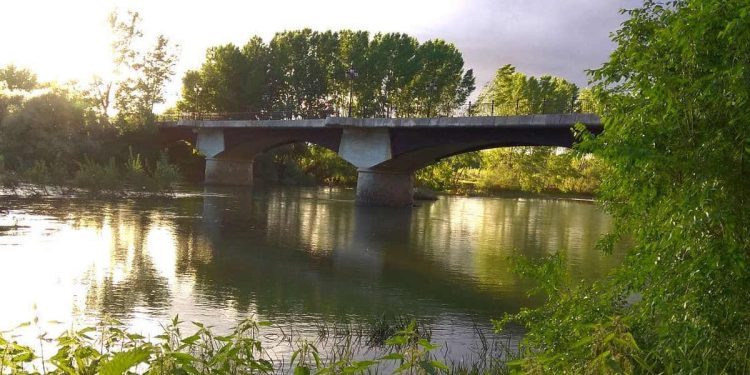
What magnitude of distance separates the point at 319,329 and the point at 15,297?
5.81m

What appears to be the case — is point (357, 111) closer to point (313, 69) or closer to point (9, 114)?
point (313, 69)

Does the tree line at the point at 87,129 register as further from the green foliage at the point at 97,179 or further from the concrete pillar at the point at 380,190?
the concrete pillar at the point at 380,190

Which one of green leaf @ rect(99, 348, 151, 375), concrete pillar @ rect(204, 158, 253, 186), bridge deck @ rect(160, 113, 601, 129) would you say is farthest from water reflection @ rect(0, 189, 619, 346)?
concrete pillar @ rect(204, 158, 253, 186)

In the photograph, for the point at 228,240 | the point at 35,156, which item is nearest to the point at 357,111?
the point at 35,156

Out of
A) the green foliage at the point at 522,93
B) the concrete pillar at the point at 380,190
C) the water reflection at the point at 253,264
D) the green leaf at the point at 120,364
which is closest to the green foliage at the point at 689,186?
the green leaf at the point at 120,364

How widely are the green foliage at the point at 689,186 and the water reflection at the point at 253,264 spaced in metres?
6.64

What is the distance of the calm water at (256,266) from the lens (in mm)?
11711

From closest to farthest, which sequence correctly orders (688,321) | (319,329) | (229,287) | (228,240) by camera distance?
1. (688,321)
2. (319,329)
3. (229,287)
4. (228,240)

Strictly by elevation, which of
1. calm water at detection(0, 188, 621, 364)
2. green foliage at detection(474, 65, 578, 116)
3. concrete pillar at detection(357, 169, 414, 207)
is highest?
green foliage at detection(474, 65, 578, 116)

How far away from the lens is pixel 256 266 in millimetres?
17297

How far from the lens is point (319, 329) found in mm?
10516

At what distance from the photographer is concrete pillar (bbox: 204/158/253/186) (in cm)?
6328

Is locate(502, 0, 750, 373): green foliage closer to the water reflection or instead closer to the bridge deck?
the water reflection

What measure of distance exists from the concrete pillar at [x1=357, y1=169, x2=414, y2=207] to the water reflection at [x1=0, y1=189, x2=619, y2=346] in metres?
10.4
